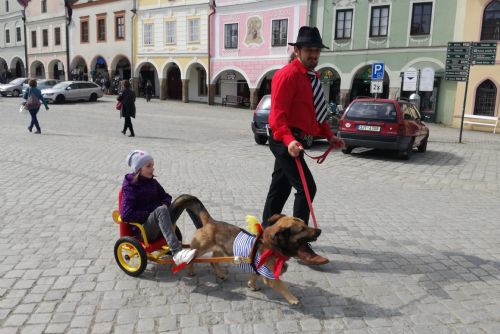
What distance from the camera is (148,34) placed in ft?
116

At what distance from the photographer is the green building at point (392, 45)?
2238 cm

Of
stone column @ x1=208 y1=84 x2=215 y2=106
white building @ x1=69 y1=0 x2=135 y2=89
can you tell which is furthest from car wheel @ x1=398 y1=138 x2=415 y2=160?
white building @ x1=69 y1=0 x2=135 y2=89

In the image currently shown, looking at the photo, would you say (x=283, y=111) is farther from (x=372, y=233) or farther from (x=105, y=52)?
(x=105, y=52)

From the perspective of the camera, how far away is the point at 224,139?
14438 millimetres

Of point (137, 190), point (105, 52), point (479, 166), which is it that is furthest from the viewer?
point (105, 52)

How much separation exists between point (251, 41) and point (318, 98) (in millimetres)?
26393

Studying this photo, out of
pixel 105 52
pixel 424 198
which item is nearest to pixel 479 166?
pixel 424 198

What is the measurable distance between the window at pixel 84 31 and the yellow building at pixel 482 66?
31.1 meters

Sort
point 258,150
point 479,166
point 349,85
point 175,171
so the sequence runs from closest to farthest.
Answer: point 175,171 < point 479,166 < point 258,150 < point 349,85

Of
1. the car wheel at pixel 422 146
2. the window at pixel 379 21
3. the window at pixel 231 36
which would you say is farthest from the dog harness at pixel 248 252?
the window at pixel 231 36

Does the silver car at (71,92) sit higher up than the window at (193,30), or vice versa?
the window at (193,30)

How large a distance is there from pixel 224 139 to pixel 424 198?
7996mm

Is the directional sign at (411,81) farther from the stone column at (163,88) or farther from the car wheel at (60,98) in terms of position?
the car wheel at (60,98)

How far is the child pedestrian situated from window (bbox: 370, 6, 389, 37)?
22847mm
